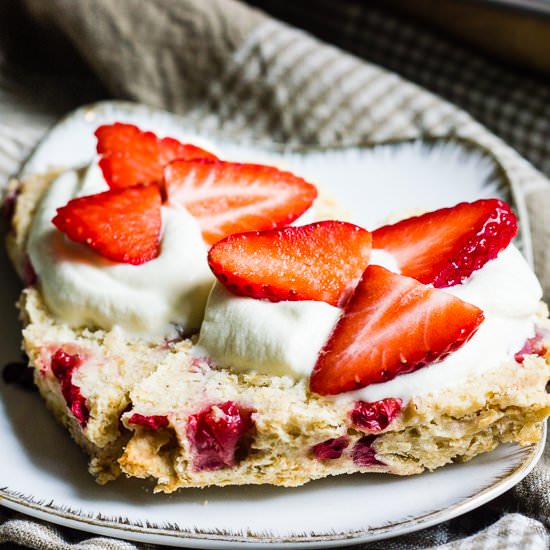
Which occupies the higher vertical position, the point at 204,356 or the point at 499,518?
the point at 204,356

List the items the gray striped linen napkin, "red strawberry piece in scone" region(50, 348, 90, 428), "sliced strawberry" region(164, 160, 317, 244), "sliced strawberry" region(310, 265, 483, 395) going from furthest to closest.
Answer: the gray striped linen napkin
"sliced strawberry" region(164, 160, 317, 244)
"red strawberry piece in scone" region(50, 348, 90, 428)
"sliced strawberry" region(310, 265, 483, 395)

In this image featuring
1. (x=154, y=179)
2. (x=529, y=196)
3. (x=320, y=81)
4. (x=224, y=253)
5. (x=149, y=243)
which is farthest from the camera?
(x=320, y=81)

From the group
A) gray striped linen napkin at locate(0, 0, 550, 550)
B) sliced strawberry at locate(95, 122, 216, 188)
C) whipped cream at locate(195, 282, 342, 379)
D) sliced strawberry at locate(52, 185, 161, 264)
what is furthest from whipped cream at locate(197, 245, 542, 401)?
gray striped linen napkin at locate(0, 0, 550, 550)

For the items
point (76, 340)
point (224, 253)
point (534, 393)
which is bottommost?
point (76, 340)

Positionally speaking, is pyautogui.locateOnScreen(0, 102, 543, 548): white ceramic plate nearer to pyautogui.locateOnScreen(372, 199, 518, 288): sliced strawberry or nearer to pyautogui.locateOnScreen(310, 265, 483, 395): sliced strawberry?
pyautogui.locateOnScreen(310, 265, 483, 395): sliced strawberry

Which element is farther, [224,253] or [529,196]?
[529,196]

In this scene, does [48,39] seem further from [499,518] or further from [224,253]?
[499,518]

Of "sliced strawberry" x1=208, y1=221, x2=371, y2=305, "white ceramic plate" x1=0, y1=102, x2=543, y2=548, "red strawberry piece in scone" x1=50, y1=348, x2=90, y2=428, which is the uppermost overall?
"sliced strawberry" x1=208, y1=221, x2=371, y2=305

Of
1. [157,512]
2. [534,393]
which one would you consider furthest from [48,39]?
[534,393]
